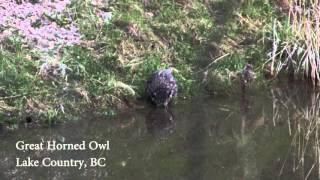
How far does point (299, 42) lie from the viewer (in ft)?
24.9

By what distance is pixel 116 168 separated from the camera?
5781mm

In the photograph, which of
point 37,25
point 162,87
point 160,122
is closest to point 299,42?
point 162,87

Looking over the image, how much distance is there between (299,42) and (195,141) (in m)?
2.04

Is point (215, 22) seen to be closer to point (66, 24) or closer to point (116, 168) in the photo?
point (66, 24)

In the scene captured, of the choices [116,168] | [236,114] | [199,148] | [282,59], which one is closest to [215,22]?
[282,59]

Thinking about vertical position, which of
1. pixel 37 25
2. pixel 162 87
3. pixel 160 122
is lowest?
pixel 160 122

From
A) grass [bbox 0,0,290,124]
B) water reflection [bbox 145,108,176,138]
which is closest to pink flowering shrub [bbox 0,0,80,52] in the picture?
grass [bbox 0,0,290,124]

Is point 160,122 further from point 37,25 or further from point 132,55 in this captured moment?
point 37,25

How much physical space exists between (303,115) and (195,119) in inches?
46.2

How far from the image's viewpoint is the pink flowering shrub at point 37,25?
7184mm

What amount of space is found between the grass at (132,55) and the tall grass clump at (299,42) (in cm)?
20

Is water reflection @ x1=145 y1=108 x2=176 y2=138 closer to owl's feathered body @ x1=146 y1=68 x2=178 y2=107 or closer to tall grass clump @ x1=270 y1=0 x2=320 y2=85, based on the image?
owl's feathered body @ x1=146 y1=68 x2=178 y2=107

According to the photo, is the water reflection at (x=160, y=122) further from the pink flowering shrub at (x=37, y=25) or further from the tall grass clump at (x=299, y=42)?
the tall grass clump at (x=299, y=42)

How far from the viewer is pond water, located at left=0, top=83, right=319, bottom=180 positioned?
5.72m
